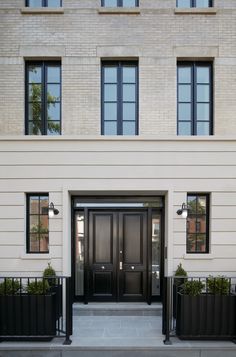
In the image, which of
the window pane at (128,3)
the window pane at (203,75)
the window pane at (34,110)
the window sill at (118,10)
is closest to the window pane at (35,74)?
the window pane at (34,110)

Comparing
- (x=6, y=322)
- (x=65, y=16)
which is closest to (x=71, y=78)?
(x=65, y=16)

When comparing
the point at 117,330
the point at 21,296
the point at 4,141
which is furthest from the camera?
the point at 4,141

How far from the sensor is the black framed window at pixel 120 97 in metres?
7.37

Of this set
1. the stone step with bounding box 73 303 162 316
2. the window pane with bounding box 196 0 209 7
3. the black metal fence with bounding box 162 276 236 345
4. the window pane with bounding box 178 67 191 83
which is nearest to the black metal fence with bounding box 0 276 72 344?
the stone step with bounding box 73 303 162 316

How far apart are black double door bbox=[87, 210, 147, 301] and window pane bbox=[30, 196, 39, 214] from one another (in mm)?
1403

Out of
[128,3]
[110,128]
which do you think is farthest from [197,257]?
[128,3]

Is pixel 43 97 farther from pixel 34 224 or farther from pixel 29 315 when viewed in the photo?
pixel 29 315

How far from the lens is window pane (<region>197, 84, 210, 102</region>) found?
7389mm

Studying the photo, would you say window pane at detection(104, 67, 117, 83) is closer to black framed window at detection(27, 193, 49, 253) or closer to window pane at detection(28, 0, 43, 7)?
window pane at detection(28, 0, 43, 7)

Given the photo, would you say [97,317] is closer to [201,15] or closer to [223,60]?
[223,60]

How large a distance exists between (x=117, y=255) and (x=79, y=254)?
3.42 ft

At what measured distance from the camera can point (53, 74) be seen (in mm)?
7422

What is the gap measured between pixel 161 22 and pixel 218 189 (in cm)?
441

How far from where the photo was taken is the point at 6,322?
5.60 meters
